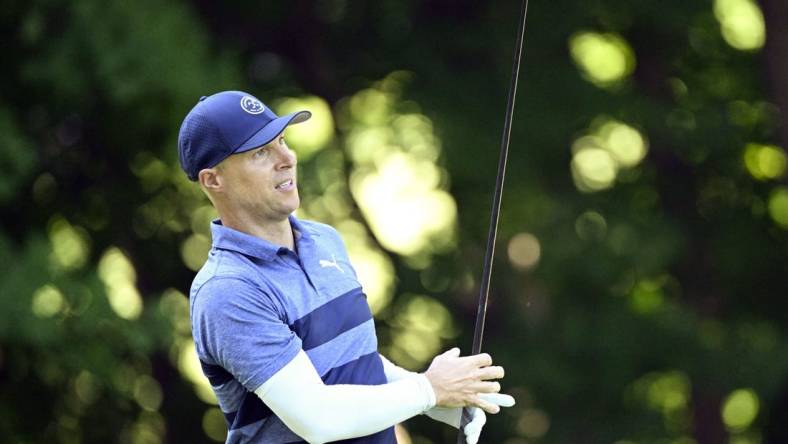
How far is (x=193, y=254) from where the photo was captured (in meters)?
8.98

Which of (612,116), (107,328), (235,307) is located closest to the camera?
(235,307)

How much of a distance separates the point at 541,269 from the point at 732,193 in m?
1.30

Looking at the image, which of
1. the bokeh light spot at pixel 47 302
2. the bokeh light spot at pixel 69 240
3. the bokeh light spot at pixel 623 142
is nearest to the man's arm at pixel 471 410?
the bokeh light spot at pixel 47 302

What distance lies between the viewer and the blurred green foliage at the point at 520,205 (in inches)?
347

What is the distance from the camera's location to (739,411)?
938cm

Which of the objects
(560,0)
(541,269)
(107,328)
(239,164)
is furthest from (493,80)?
(239,164)

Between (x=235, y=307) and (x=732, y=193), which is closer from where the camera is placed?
(x=235, y=307)

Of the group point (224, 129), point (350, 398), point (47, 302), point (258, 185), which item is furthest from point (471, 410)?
point (47, 302)

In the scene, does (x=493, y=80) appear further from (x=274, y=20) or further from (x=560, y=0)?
(x=274, y=20)

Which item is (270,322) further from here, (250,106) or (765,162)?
(765,162)

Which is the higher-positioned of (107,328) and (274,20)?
(274,20)

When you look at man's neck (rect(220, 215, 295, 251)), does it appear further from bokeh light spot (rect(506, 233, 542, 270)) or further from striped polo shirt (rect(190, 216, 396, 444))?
bokeh light spot (rect(506, 233, 542, 270))

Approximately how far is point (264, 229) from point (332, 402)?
1.21ft

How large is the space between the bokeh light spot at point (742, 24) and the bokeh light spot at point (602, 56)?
58 centimetres
